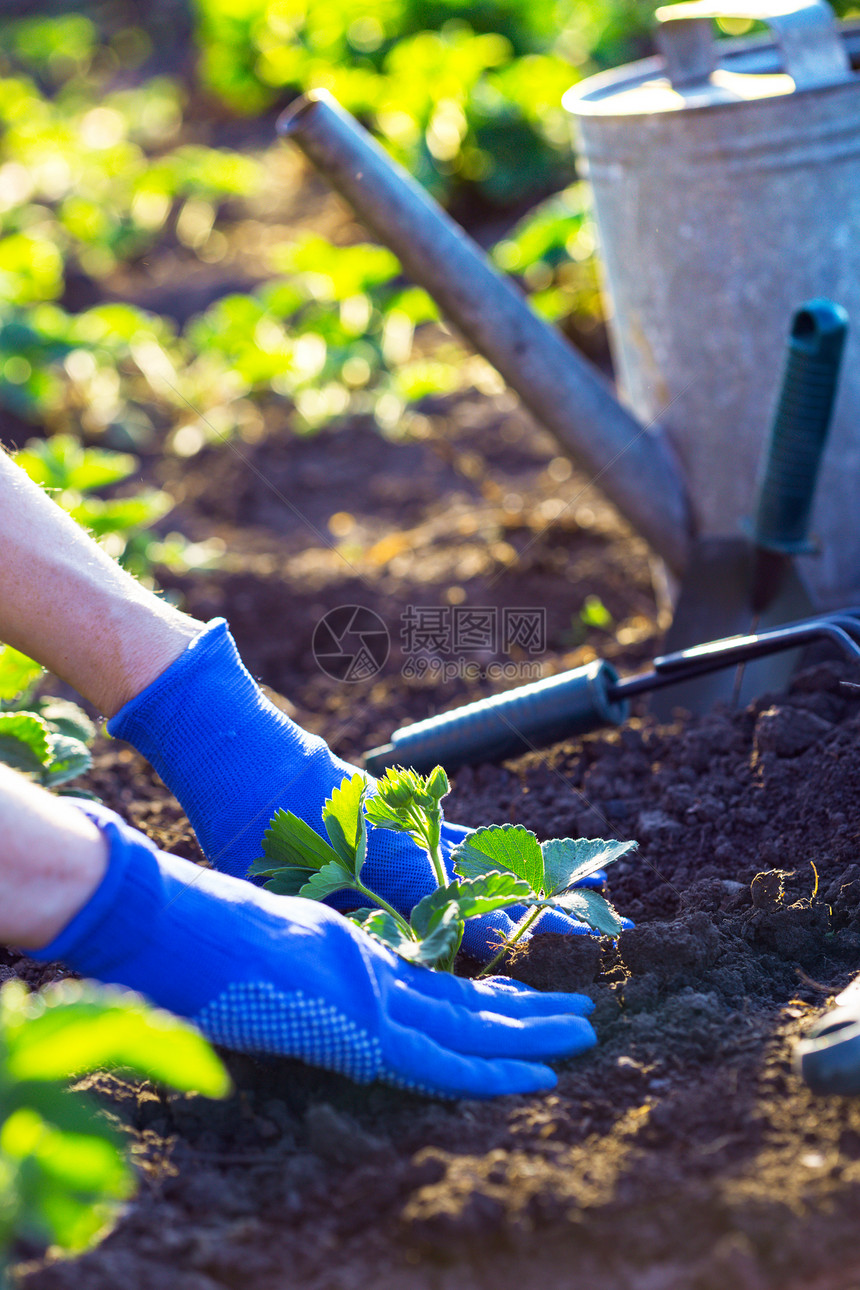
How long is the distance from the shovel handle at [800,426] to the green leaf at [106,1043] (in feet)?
4.58

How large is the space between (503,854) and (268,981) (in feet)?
0.85

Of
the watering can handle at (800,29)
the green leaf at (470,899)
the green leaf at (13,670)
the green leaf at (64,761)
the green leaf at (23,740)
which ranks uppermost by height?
the watering can handle at (800,29)

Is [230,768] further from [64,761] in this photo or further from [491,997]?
[491,997]

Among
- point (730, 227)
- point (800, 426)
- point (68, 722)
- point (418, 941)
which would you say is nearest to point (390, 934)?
point (418, 941)

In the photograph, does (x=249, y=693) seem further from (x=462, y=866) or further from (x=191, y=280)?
(x=191, y=280)

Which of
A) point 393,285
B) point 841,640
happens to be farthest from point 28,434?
point 841,640

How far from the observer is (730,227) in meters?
1.89

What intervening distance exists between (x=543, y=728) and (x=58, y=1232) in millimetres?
996

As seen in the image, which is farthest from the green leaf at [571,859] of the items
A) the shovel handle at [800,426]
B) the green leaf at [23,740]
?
the shovel handle at [800,426]

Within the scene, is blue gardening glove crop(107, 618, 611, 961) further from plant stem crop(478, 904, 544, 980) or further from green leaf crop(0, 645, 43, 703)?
green leaf crop(0, 645, 43, 703)

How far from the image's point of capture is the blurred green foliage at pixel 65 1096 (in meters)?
0.62

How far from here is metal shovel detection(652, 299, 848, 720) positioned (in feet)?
5.49

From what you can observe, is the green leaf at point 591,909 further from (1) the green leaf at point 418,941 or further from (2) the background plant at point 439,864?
(1) the green leaf at point 418,941

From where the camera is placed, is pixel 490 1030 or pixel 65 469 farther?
pixel 65 469
